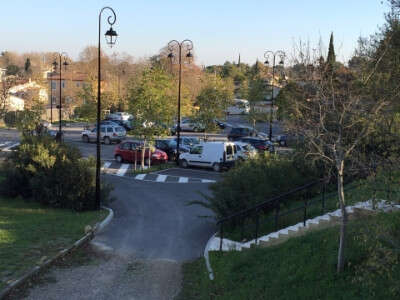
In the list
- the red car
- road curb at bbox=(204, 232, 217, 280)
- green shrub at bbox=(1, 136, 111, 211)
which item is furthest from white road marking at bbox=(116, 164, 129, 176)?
road curb at bbox=(204, 232, 217, 280)

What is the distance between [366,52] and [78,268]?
41.3 feet

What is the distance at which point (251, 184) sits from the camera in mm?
12664

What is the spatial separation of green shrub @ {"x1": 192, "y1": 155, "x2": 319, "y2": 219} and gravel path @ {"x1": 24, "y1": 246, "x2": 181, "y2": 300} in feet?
8.80

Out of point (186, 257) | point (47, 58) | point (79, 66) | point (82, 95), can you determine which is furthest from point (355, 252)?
point (47, 58)

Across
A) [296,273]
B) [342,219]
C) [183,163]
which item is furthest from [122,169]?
[342,219]

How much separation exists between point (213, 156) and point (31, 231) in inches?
572

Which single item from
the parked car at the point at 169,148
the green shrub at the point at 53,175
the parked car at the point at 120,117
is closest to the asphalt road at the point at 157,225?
the green shrub at the point at 53,175

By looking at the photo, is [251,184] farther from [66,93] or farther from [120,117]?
[66,93]

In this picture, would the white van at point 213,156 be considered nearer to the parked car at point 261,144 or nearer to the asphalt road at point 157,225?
the asphalt road at point 157,225

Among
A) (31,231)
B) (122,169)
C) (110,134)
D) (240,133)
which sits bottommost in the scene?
(122,169)

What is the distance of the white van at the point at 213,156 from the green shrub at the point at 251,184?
35.5 ft

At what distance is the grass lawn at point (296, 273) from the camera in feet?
22.0

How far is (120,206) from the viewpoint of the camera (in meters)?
17.0

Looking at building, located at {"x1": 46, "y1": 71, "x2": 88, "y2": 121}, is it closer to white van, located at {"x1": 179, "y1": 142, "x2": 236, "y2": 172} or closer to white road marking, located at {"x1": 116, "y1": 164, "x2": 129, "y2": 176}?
white road marking, located at {"x1": 116, "y1": 164, "x2": 129, "y2": 176}
